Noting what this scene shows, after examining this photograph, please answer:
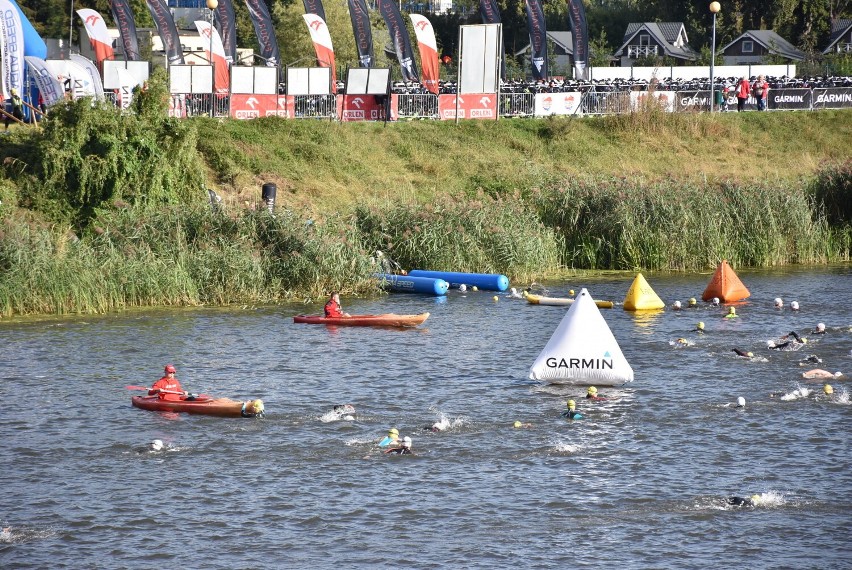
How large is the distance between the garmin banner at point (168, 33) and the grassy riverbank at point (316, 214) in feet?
20.8

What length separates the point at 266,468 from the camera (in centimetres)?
1731

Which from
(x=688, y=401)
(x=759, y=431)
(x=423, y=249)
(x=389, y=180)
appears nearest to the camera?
(x=759, y=431)

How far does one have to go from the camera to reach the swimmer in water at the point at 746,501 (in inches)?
613

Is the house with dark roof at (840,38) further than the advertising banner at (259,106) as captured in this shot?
Yes

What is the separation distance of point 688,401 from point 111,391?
10692mm

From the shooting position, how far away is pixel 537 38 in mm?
57094

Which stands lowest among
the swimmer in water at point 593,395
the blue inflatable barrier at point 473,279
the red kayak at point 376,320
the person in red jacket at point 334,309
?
the swimmer in water at point 593,395

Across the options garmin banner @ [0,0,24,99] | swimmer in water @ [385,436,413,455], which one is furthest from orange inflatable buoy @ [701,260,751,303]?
garmin banner @ [0,0,24,99]

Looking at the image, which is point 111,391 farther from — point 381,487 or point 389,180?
point 389,180

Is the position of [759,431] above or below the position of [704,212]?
below

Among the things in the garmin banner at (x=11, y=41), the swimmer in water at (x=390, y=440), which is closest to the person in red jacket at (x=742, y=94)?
the garmin banner at (x=11, y=41)

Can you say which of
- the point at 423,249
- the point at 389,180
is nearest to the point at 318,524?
the point at 423,249

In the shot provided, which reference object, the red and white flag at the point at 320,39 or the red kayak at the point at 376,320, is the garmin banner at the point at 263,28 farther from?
the red kayak at the point at 376,320

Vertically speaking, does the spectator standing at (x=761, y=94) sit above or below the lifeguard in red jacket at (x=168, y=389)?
above
